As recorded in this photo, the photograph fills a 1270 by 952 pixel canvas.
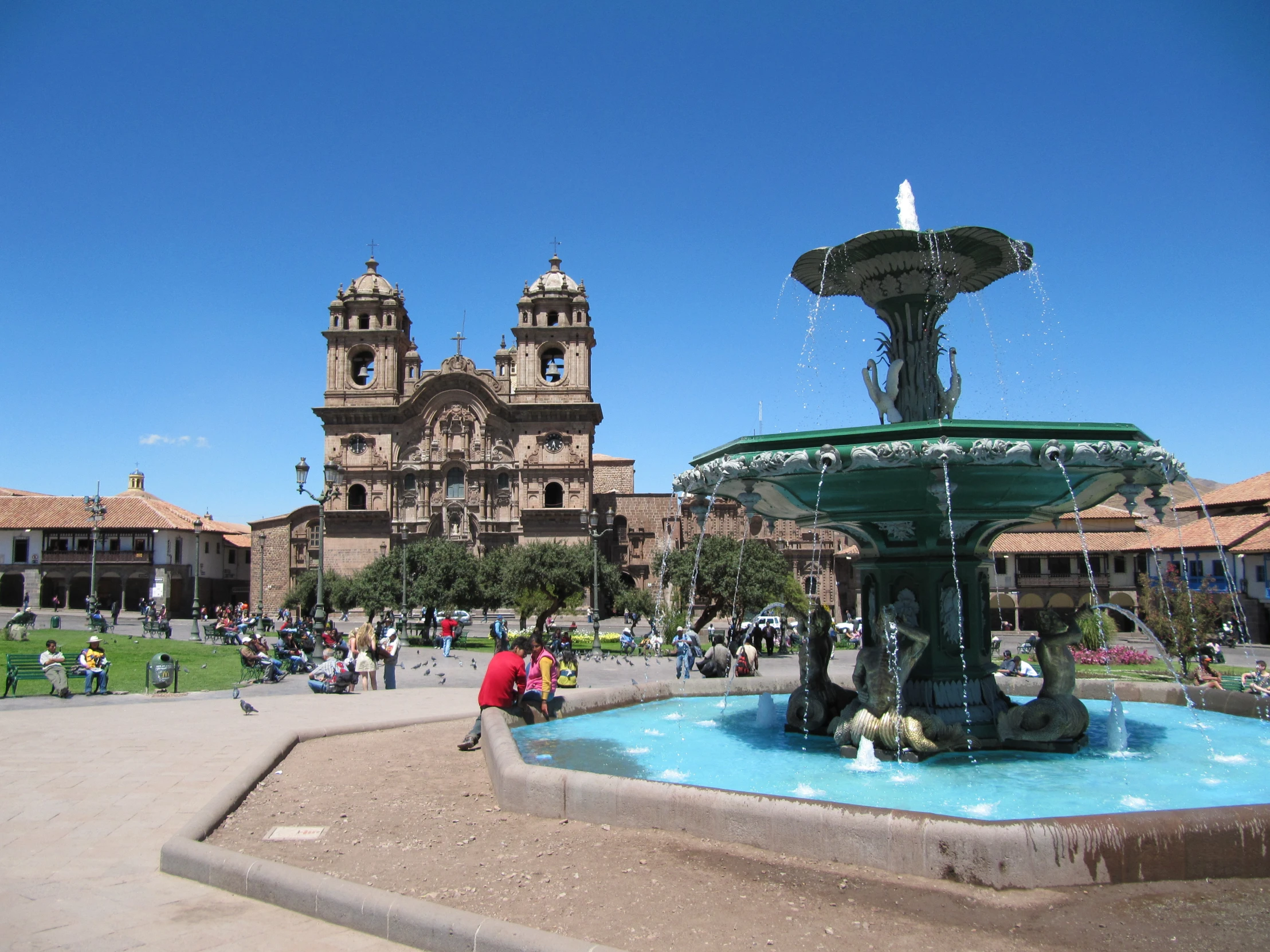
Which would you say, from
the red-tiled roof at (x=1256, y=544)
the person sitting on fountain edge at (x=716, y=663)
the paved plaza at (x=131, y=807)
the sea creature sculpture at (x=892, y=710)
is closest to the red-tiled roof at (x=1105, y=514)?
the red-tiled roof at (x=1256, y=544)

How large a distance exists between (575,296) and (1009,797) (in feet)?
151

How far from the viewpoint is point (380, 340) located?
1988 inches

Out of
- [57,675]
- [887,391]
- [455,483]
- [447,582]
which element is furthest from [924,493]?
[455,483]

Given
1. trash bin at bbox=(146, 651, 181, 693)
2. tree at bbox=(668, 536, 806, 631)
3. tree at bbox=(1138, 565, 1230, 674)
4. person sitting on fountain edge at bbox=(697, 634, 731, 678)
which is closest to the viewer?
person sitting on fountain edge at bbox=(697, 634, 731, 678)

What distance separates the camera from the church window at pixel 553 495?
4869 centimetres

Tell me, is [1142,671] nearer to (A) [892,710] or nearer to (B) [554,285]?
(A) [892,710]

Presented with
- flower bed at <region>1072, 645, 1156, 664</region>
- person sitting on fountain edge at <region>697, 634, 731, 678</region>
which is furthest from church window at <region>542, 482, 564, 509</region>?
person sitting on fountain edge at <region>697, 634, 731, 678</region>

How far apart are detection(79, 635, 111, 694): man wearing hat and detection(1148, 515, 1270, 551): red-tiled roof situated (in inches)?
1413

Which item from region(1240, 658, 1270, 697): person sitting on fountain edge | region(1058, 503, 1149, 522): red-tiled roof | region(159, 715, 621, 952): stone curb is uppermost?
region(1058, 503, 1149, 522): red-tiled roof

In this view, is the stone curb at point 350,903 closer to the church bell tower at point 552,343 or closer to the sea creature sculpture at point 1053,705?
the sea creature sculpture at point 1053,705

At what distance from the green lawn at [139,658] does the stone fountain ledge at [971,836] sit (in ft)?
43.0

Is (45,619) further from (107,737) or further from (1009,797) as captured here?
(1009,797)

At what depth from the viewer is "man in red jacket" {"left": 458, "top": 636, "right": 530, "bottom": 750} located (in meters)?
8.20

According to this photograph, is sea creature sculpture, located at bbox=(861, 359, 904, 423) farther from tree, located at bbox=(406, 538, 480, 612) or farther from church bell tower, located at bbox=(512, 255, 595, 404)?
church bell tower, located at bbox=(512, 255, 595, 404)
